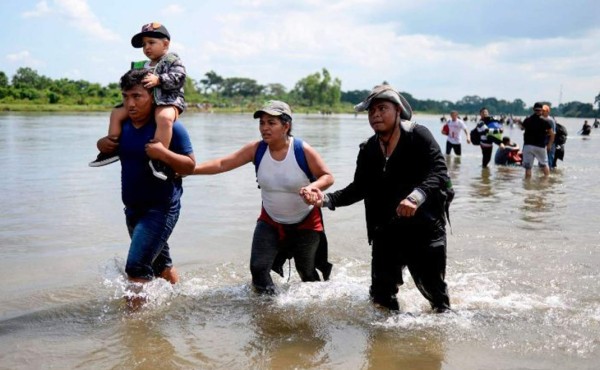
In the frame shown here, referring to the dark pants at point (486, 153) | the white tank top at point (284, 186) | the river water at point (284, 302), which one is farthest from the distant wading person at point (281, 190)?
the dark pants at point (486, 153)

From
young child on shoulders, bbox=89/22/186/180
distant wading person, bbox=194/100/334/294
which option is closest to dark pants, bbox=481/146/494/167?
distant wading person, bbox=194/100/334/294

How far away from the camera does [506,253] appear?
23.1ft

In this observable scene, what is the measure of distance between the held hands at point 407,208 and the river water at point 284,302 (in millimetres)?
1003

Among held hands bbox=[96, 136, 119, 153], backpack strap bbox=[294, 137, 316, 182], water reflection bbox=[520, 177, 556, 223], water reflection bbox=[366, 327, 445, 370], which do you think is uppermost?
held hands bbox=[96, 136, 119, 153]

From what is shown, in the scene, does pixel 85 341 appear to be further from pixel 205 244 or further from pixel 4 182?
pixel 4 182

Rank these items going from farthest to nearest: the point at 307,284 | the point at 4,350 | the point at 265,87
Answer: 1. the point at 265,87
2. the point at 307,284
3. the point at 4,350

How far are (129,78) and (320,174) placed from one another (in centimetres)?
171

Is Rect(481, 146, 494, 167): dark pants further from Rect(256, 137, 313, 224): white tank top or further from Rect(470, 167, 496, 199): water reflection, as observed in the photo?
Rect(256, 137, 313, 224): white tank top

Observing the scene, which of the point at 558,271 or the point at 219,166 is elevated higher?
the point at 219,166

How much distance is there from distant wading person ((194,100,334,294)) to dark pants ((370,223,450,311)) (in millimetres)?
654

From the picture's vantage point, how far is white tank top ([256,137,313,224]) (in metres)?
4.73

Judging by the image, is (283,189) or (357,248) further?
(357,248)

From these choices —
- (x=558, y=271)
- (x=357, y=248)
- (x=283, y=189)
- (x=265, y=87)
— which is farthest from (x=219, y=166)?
(x=265, y=87)

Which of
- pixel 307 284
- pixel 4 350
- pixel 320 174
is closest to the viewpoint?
pixel 4 350
